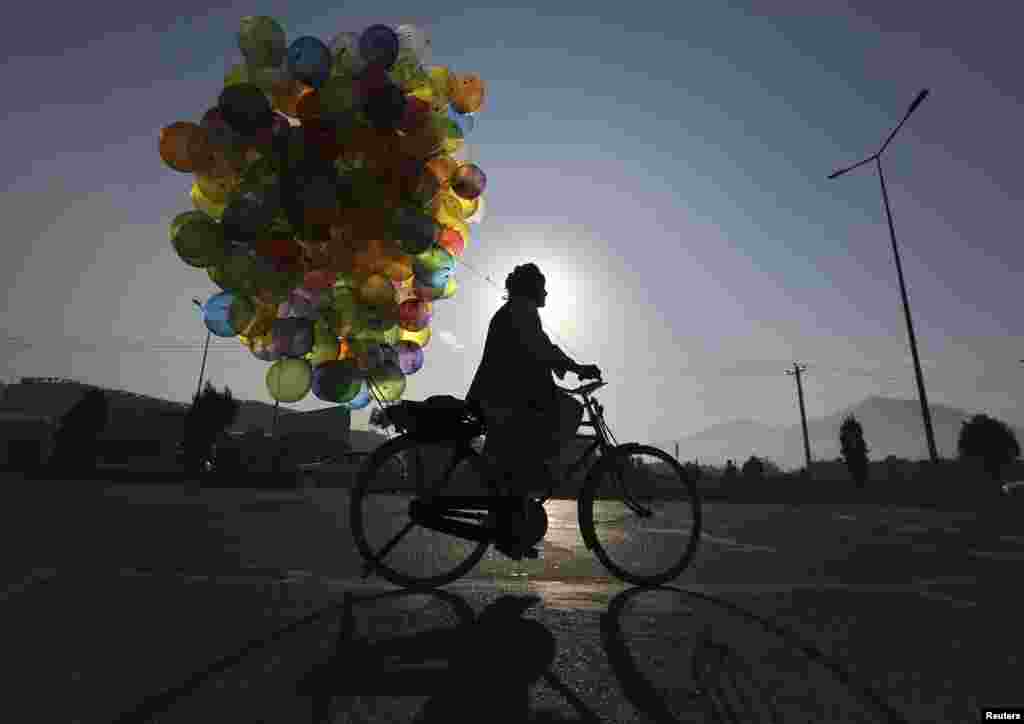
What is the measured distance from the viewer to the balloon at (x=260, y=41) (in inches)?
259

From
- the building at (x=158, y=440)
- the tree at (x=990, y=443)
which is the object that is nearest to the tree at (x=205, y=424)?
the building at (x=158, y=440)

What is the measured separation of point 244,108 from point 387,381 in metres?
3.83

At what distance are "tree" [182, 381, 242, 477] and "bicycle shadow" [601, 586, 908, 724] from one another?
40409mm

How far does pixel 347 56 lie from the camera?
6.72 m

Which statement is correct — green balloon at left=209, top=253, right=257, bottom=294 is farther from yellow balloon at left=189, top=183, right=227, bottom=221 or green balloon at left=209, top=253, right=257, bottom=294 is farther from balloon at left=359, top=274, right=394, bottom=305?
balloon at left=359, top=274, right=394, bottom=305

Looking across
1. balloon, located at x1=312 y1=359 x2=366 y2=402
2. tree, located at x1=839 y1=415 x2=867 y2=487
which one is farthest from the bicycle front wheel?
tree, located at x1=839 y1=415 x2=867 y2=487

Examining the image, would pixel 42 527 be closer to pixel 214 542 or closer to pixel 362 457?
pixel 214 542

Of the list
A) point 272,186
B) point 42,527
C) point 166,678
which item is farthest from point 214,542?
point 272,186

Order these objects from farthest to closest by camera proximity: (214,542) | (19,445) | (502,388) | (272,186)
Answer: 1. (19,445)
2. (272,186)
3. (214,542)
4. (502,388)

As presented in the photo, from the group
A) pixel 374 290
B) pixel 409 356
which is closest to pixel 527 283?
pixel 374 290

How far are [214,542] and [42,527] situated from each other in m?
2.05

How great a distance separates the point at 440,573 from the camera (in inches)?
127

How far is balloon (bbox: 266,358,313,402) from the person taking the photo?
6.71m

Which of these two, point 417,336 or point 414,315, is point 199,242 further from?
point 417,336
